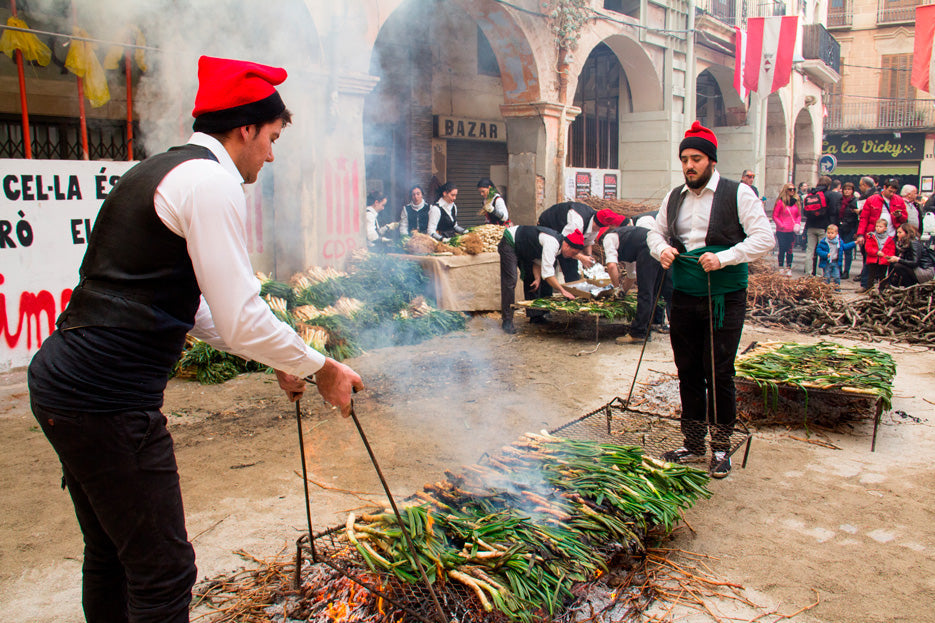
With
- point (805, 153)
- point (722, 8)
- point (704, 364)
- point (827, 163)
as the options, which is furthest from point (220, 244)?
point (827, 163)

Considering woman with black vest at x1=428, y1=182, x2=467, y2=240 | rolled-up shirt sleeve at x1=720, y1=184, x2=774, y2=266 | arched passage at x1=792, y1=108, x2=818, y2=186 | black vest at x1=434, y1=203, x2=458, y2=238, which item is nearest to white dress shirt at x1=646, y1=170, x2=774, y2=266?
rolled-up shirt sleeve at x1=720, y1=184, x2=774, y2=266

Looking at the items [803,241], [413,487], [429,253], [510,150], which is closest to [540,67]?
[510,150]

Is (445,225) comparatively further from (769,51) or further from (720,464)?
(769,51)

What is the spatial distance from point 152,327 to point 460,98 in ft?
42.7

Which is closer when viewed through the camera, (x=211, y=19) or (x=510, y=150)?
(x=211, y=19)

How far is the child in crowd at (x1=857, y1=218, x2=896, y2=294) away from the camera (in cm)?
1095

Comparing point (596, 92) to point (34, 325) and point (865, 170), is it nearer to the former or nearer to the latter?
point (34, 325)

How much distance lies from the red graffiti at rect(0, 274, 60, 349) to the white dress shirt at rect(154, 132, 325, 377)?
5624mm

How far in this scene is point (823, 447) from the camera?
188 inches

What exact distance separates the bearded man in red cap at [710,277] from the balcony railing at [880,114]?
3278 centimetres

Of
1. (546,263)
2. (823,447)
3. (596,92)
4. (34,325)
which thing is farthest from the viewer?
(596,92)

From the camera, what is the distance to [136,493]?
1.82 m

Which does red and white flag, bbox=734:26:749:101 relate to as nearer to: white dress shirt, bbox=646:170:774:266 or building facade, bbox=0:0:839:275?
building facade, bbox=0:0:839:275

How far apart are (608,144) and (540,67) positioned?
20.0ft
